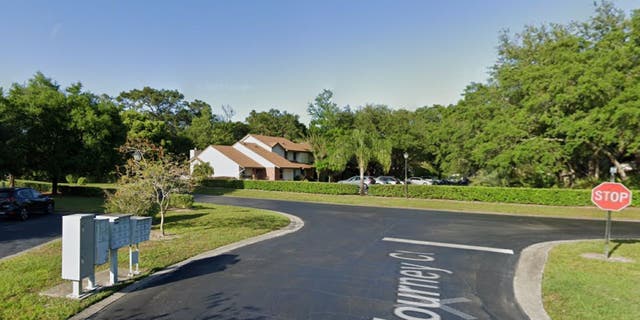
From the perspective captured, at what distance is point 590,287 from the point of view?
6.94 meters

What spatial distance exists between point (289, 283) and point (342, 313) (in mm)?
1771

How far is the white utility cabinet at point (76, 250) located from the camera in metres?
6.17

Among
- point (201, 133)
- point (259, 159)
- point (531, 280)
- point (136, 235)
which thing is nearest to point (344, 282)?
point (531, 280)

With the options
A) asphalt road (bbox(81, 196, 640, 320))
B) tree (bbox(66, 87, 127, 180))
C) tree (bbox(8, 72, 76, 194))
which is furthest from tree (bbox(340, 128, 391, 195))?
tree (bbox(8, 72, 76, 194))

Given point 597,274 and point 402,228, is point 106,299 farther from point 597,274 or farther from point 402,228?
point 402,228

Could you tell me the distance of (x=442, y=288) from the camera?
23.2ft

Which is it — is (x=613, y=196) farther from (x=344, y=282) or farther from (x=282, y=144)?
(x=282, y=144)

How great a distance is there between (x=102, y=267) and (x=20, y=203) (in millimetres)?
11402

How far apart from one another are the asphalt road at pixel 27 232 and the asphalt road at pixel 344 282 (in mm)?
6017

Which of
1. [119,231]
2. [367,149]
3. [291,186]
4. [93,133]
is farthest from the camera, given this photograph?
[291,186]

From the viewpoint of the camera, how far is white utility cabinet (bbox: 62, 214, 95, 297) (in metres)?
6.17

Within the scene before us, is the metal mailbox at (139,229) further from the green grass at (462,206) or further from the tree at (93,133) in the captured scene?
the tree at (93,133)

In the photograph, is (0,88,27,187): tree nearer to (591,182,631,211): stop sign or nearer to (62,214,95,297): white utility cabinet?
(62,214,95,297): white utility cabinet

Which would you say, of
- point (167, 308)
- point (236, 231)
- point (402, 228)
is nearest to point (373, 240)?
point (402, 228)
